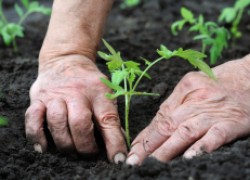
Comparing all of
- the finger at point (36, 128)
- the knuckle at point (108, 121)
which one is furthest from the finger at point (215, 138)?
the finger at point (36, 128)

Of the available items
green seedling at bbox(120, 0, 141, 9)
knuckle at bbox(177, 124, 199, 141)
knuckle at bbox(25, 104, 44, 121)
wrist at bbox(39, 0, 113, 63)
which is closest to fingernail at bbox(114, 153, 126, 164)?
knuckle at bbox(177, 124, 199, 141)

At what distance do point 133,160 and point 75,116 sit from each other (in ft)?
1.06

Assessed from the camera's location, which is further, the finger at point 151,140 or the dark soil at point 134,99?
the finger at point 151,140

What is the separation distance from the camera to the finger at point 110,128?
2.09 m

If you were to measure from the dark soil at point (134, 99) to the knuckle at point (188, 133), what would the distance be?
0.41 feet

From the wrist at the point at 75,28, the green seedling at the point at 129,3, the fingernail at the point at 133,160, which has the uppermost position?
the wrist at the point at 75,28

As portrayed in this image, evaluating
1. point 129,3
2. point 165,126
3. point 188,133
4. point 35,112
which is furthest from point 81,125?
point 129,3

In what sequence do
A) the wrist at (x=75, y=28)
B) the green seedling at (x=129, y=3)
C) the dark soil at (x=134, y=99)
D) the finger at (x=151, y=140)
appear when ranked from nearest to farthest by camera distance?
the dark soil at (x=134, y=99) < the finger at (x=151, y=140) < the wrist at (x=75, y=28) < the green seedling at (x=129, y=3)

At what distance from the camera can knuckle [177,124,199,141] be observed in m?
1.97

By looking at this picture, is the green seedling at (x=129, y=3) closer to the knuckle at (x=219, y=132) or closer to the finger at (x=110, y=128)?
the finger at (x=110, y=128)

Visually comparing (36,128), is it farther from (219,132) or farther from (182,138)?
(219,132)

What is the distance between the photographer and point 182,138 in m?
1.97

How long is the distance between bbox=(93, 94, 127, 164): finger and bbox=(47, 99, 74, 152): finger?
15 cm

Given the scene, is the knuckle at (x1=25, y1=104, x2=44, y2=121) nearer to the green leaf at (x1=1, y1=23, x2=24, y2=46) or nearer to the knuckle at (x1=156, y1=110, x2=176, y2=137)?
the knuckle at (x1=156, y1=110, x2=176, y2=137)
